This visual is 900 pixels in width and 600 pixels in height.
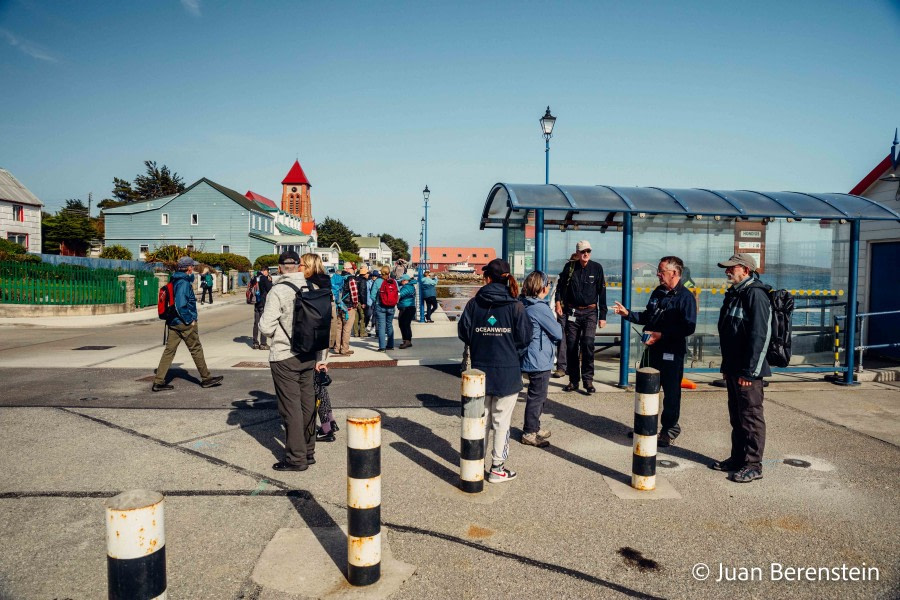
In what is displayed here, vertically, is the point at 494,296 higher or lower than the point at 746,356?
higher

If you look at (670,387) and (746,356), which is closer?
(746,356)

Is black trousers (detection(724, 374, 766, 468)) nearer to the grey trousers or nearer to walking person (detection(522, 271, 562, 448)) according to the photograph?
walking person (detection(522, 271, 562, 448))

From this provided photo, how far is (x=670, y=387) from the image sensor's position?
610 centimetres

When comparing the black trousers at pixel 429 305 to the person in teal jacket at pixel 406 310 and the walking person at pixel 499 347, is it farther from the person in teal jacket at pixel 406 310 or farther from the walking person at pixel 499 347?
the walking person at pixel 499 347

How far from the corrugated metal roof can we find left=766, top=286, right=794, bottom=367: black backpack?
4636 cm

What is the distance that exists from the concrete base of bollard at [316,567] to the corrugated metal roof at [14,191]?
45.0m

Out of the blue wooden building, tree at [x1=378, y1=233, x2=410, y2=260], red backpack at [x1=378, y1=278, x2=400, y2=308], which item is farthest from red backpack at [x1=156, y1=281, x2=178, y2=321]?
tree at [x1=378, y1=233, x2=410, y2=260]

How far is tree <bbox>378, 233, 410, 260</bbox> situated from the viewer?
167m

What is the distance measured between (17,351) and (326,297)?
35.4ft

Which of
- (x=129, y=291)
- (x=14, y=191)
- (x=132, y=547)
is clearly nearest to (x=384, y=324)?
(x=132, y=547)

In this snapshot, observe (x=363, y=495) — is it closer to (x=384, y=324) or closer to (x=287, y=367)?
(x=287, y=367)

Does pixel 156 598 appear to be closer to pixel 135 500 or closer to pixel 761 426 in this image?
pixel 135 500

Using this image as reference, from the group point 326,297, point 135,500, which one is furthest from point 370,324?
point 135,500

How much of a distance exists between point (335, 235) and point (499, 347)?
119m
